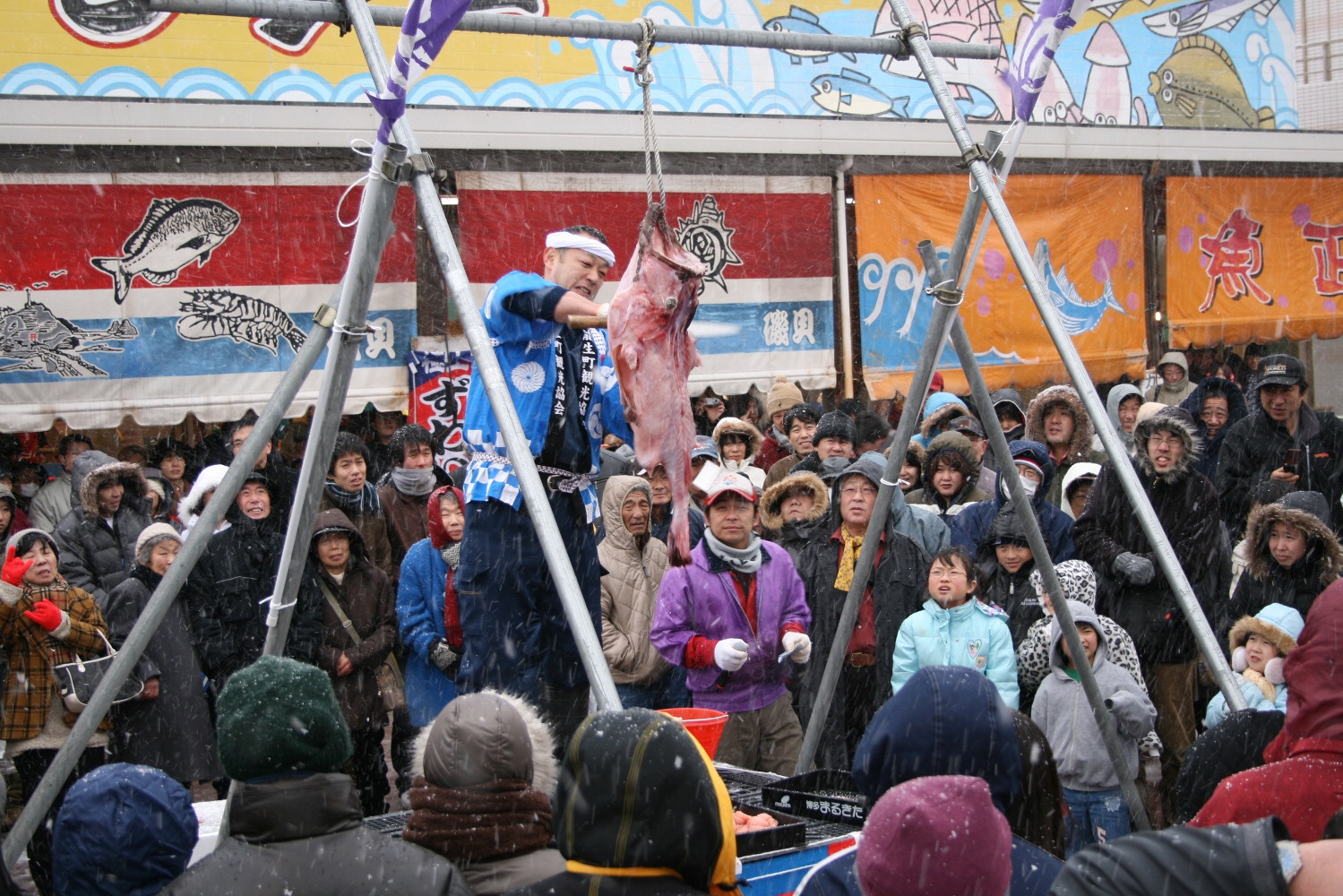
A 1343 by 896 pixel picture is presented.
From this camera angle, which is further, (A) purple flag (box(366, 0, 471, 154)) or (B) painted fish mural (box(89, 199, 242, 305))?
(B) painted fish mural (box(89, 199, 242, 305))

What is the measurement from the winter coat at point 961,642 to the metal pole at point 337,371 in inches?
94.5

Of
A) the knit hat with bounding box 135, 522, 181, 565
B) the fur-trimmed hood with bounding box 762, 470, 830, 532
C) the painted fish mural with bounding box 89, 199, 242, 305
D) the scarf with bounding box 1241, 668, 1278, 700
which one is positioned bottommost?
the scarf with bounding box 1241, 668, 1278, 700

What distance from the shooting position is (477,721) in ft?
7.97

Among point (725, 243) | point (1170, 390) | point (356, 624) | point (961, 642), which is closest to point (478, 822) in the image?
point (961, 642)

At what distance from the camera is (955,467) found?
6.12 m

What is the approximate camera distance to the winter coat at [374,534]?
610 cm

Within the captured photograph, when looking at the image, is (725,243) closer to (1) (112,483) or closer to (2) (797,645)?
(1) (112,483)

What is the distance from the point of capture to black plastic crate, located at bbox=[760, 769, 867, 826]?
3246 mm

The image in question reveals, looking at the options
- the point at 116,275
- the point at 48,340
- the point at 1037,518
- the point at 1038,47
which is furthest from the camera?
the point at 116,275

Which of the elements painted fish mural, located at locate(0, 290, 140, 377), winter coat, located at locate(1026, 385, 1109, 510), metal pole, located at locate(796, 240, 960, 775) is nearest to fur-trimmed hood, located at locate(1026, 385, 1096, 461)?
winter coat, located at locate(1026, 385, 1109, 510)

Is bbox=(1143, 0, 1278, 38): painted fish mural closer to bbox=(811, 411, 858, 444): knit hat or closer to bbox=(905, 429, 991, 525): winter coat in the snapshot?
bbox=(811, 411, 858, 444): knit hat

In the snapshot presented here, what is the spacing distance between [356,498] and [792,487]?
2.22 meters

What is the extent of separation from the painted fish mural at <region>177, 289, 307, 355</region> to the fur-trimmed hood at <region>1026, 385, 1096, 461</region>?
16.4 feet

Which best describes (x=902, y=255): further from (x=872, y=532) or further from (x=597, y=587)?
(x=597, y=587)
